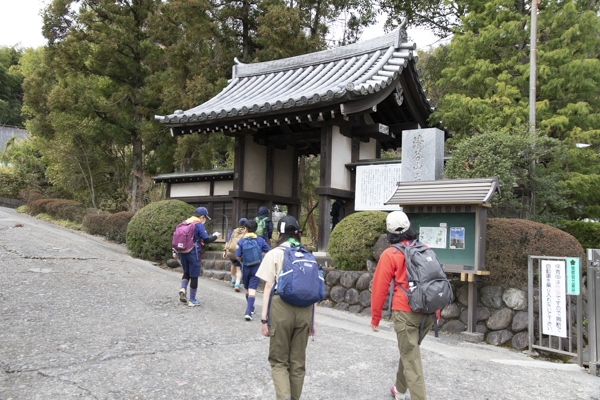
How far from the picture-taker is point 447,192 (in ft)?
24.8

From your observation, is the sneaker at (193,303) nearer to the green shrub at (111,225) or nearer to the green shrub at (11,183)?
the green shrub at (111,225)

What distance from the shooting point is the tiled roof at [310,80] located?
33.3 feet

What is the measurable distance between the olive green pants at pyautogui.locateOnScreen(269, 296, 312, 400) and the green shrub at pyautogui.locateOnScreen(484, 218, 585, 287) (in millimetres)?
4490

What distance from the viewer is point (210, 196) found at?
47.0 feet

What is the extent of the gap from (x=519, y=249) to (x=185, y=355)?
5.25 meters

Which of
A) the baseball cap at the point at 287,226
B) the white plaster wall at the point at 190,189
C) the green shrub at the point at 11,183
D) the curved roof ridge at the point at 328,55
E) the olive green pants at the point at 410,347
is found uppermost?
the curved roof ridge at the point at 328,55

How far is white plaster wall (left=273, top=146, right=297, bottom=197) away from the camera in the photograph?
13.9m

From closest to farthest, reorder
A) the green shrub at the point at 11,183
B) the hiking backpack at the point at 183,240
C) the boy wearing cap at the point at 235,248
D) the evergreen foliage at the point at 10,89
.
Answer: the hiking backpack at the point at 183,240 < the boy wearing cap at the point at 235,248 < the green shrub at the point at 11,183 < the evergreen foliage at the point at 10,89

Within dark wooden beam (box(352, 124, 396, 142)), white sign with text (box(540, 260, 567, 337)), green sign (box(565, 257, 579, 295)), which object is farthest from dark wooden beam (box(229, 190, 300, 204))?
green sign (box(565, 257, 579, 295))

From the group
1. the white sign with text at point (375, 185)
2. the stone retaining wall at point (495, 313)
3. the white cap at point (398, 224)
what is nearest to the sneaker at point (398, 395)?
the white cap at point (398, 224)

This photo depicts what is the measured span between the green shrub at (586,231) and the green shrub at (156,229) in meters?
9.40

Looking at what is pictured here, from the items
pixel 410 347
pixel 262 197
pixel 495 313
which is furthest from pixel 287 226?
pixel 262 197

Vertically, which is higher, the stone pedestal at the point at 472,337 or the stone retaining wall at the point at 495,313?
the stone retaining wall at the point at 495,313

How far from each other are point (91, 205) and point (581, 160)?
1956 centimetres
